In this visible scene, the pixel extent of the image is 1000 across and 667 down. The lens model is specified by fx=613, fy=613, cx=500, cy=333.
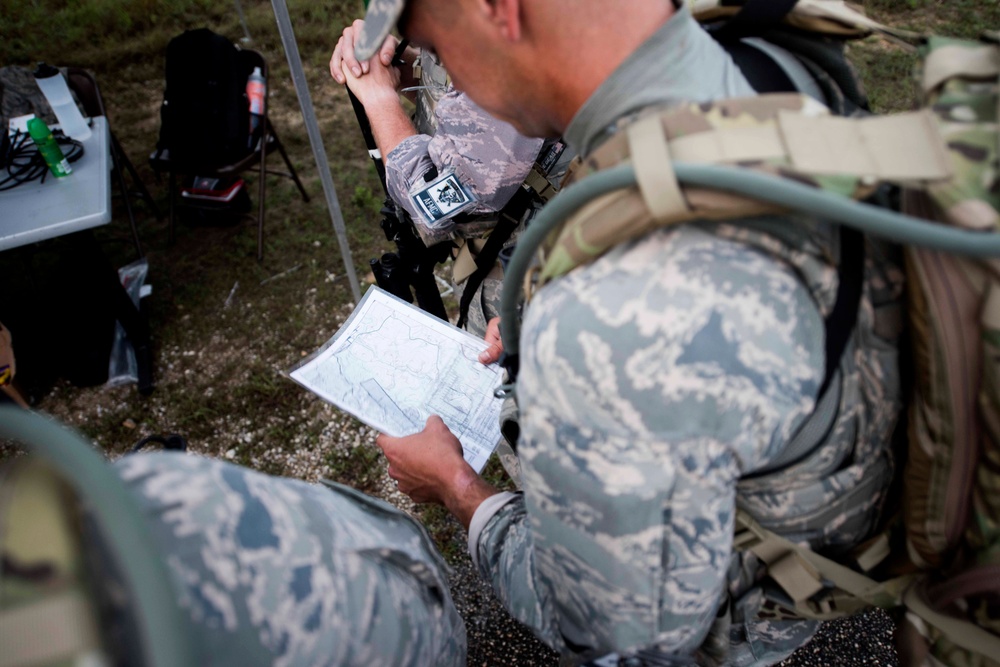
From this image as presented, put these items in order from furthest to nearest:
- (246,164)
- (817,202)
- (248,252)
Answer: (248,252) → (246,164) → (817,202)

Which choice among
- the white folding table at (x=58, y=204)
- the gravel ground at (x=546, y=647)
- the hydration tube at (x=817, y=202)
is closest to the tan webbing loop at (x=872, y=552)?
the hydration tube at (x=817, y=202)

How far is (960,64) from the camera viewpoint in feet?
2.60

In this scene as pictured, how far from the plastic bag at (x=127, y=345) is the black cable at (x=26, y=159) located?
0.68 metres

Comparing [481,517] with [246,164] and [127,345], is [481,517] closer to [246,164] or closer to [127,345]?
[127,345]

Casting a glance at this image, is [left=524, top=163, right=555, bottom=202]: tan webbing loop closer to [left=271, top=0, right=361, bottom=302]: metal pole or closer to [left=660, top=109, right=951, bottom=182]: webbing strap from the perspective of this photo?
[left=271, top=0, right=361, bottom=302]: metal pole

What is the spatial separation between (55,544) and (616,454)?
551 mm

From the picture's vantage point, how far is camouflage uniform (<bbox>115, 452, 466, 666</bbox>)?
603 millimetres

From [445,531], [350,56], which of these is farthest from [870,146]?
[445,531]

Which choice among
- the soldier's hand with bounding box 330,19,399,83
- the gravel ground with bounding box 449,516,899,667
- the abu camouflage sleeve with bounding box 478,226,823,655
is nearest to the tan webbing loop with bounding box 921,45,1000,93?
the abu camouflage sleeve with bounding box 478,226,823,655

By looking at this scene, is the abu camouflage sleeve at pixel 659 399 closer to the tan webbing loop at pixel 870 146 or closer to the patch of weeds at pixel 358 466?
the tan webbing loop at pixel 870 146

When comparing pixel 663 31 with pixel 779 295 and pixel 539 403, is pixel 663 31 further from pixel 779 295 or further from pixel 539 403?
pixel 539 403

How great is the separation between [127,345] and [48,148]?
1016 millimetres

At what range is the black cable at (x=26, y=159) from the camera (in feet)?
9.50

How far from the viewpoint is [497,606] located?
2145 millimetres
